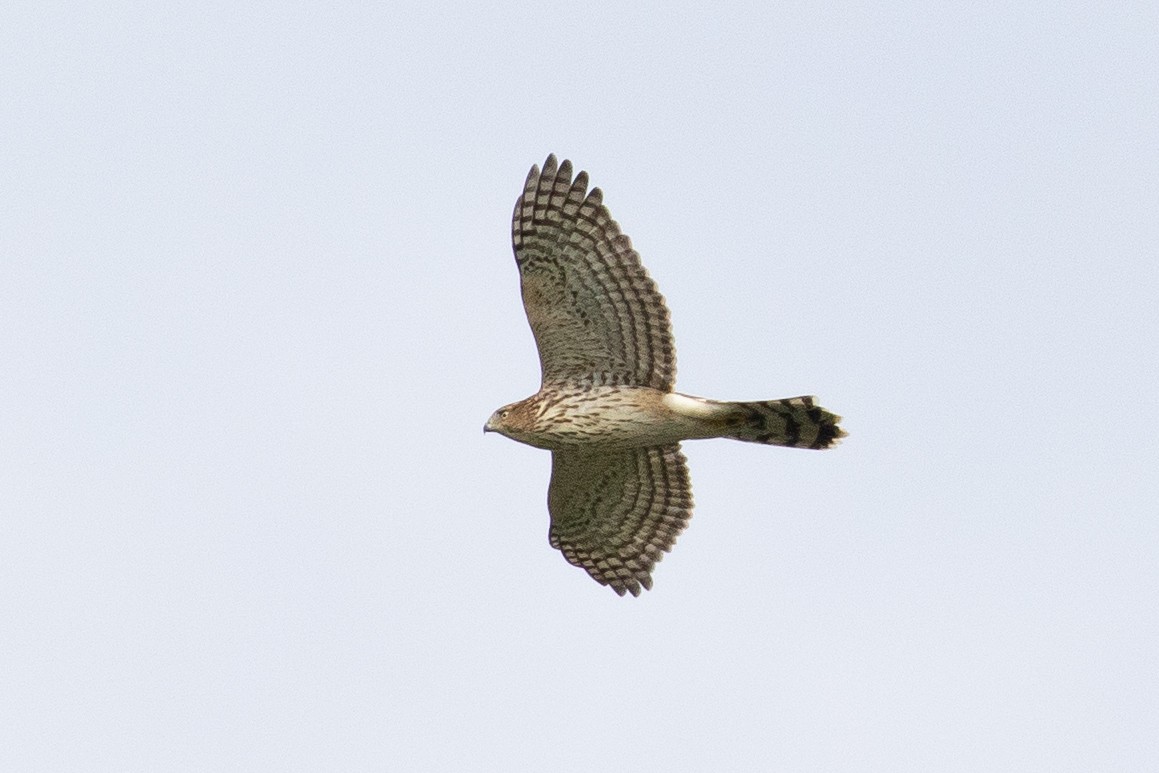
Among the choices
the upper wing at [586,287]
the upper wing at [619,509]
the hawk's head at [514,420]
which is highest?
the upper wing at [586,287]

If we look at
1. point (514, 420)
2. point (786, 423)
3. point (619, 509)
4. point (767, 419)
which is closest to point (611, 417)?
point (514, 420)

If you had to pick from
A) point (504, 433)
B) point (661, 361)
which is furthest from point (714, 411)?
point (504, 433)

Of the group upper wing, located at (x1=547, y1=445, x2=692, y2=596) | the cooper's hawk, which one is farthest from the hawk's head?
upper wing, located at (x1=547, y1=445, x2=692, y2=596)

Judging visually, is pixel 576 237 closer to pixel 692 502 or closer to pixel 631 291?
pixel 631 291

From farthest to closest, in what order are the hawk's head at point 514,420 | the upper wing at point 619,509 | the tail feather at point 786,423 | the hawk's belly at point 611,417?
the upper wing at point 619,509 < the hawk's head at point 514,420 < the hawk's belly at point 611,417 < the tail feather at point 786,423

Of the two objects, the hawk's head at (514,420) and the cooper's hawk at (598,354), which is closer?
the cooper's hawk at (598,354)

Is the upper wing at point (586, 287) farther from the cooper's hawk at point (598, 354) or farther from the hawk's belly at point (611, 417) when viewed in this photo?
the hawk's belly at point (611, 417)

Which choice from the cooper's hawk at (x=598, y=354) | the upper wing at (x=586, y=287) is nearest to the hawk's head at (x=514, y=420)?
the cooper's hawk at (x=598, y=354)

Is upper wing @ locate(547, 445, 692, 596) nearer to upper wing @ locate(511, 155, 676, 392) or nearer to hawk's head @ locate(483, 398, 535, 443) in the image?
hawk's head @ locate(483, 398, 535, 443)

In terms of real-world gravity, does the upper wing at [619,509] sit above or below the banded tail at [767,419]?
below
